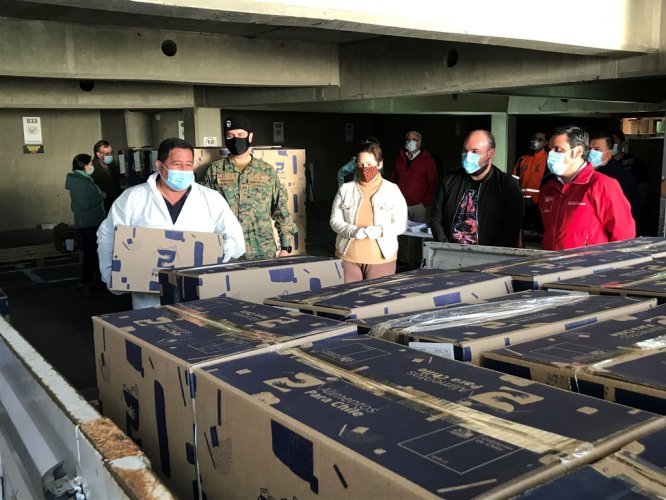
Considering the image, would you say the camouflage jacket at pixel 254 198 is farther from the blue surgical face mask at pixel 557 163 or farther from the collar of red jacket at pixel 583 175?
the collar of red jacket at pixel 583 175

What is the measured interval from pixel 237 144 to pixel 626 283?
10.1ft

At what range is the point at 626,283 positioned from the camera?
5.85 ft

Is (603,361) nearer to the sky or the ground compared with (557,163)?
nearer to the ground

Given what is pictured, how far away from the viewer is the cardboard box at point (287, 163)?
6613 mm

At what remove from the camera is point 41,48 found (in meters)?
6.73

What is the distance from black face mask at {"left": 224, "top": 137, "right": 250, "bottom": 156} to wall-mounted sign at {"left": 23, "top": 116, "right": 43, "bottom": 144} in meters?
9.74

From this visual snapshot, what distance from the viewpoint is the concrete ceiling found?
12.5 ft

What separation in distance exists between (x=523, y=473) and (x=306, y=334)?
645 millimetres

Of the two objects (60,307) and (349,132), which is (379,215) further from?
(349,132)

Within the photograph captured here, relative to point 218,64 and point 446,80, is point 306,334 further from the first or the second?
point 218,64

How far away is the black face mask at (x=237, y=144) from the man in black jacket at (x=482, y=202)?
1405 millimetres

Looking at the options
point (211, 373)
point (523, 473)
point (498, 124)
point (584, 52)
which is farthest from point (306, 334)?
point (498, 124)

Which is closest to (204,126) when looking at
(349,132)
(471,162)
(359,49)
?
(359,49)

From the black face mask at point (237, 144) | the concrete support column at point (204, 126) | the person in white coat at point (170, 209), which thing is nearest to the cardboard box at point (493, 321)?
the person in white coat at point (170, 209)
